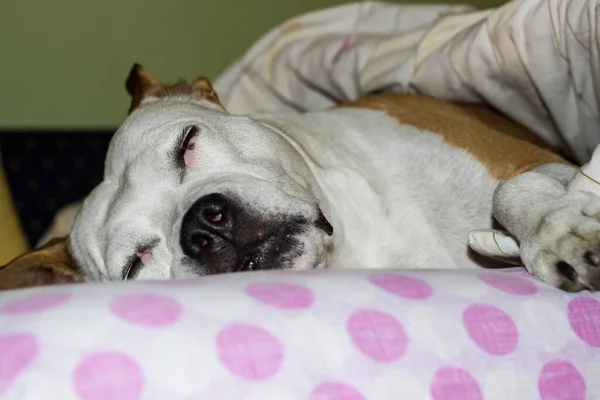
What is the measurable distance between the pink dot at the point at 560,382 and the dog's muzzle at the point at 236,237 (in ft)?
1.90

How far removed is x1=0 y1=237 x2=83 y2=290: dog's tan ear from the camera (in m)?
1.92

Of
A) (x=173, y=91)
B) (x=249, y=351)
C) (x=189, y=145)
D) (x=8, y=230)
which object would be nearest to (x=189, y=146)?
(x=189, y=145)

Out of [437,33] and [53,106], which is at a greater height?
[437,33]

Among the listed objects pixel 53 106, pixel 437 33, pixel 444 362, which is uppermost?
pixel 437 33

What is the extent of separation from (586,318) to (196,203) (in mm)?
808

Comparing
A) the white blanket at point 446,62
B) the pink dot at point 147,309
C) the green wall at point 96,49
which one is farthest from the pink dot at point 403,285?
the green wall at point 96,49

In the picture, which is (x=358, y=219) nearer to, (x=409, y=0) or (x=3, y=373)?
(x=3, y=373)

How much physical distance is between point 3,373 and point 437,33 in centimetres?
188

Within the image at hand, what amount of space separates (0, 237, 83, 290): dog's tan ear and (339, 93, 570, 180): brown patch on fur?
3.12 feet

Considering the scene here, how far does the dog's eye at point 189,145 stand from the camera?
1.88m

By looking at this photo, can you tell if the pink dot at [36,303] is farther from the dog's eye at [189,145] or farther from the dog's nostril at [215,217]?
the dog's eye at [189,145]

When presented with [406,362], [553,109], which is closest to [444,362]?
[406,362]

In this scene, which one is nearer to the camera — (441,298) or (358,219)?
(441,298)

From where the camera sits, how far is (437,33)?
100 inches
